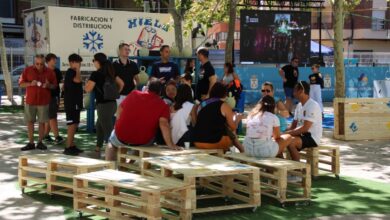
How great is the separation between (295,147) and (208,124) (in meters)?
1.26

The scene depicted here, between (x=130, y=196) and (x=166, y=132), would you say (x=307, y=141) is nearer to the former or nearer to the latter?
(x=166, y=132)

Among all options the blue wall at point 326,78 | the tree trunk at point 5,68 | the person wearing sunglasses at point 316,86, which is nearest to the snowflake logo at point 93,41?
the tree trunk at point 5,68

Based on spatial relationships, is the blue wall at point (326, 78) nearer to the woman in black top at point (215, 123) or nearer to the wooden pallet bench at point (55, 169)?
the woman in black top at point (215, 123)

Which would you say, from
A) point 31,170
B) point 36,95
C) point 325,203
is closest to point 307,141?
point 325,203

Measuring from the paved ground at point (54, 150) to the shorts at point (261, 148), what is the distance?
1180mm

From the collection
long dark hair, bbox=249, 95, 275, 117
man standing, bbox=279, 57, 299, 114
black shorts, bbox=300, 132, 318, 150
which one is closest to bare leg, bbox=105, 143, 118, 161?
long dark hair, bbox=249, 95, 275, 117

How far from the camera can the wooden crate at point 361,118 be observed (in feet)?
39.0

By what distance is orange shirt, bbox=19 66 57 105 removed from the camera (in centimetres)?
1015

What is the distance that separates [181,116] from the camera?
7641 millimetres

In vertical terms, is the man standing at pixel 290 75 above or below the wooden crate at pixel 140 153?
above

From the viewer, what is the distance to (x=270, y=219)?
19.4 feet

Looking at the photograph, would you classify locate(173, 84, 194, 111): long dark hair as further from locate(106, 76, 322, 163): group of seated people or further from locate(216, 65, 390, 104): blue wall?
locate(216, 65, 390, 104): blue wall

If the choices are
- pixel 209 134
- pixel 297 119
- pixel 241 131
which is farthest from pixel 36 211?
pixel 241 131

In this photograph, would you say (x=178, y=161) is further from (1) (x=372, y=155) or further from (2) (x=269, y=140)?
(1) (x=372, y=155)
